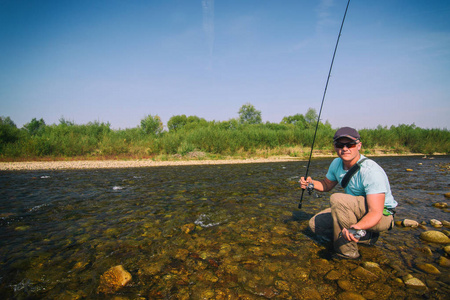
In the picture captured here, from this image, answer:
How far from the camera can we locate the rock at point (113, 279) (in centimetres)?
241

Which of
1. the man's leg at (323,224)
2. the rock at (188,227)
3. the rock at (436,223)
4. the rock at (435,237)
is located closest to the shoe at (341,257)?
the man's leg at (323,224)

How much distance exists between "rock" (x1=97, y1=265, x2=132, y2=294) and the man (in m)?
2.75

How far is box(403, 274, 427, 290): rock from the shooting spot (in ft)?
7.71

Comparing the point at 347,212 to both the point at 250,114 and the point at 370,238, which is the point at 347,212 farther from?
the point at 250,114

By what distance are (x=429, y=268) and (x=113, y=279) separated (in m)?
3.97

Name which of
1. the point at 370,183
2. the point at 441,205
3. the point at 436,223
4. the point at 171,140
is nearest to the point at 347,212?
the point at 370,183

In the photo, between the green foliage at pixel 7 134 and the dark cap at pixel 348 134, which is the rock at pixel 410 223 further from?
the green foliage at pixel 7 134

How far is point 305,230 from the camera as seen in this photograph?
4023mm

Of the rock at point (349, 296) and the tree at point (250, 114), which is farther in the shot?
the tree at point (250, 114)

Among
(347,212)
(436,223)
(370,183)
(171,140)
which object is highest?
(171,140)

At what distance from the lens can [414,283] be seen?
7.89ft

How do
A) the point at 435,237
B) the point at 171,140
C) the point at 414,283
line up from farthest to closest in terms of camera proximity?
the point at 171,140
the point at 435,237
the point at 414,283

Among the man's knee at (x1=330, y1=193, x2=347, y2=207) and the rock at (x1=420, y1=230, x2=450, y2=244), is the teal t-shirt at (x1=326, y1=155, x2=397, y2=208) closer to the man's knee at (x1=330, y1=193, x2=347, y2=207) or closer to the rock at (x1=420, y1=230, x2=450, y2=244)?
the man's knee at (x1=330, y1=193, x2=347, y2=207)

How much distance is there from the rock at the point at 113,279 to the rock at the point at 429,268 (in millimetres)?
3707
